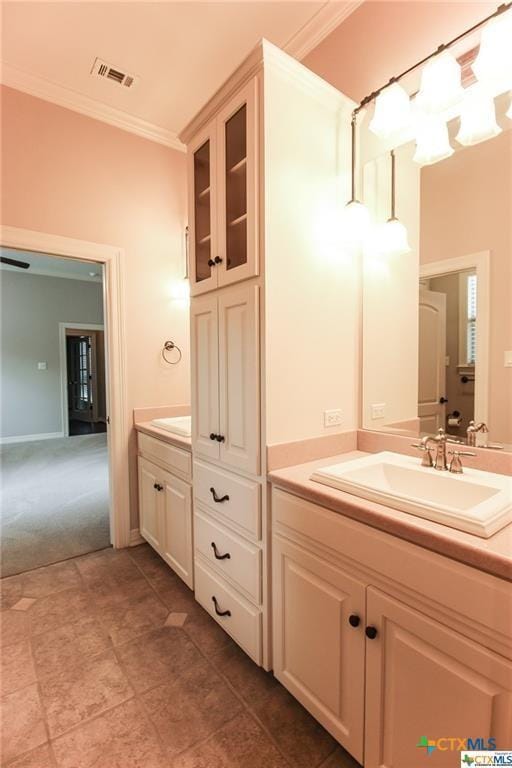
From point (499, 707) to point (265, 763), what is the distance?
2.80 feet

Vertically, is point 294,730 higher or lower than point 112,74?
lower

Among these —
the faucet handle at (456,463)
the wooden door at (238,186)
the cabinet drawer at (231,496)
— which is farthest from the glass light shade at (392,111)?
the cabinet drawer at (231,496)

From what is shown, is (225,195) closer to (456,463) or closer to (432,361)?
(432,361)

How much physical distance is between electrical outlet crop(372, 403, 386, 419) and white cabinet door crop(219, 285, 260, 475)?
25.3 inches

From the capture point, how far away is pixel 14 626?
1838 mm

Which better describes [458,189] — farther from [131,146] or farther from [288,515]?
[131,146]

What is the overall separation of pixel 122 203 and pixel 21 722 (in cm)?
290

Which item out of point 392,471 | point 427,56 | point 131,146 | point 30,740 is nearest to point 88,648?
point 30,740

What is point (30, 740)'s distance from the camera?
1.26 metres

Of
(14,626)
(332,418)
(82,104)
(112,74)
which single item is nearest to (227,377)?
(332,418)

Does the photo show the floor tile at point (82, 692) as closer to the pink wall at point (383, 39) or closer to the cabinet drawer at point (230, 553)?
the cabinet drawer at point (230, 553)

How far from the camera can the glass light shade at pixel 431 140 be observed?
1.35m

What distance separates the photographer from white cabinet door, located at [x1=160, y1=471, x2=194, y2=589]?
196 cm

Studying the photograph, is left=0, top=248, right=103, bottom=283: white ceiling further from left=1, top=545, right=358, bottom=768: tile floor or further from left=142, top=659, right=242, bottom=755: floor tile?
left=142, top=659, right=242, bottom=755: floor tile
